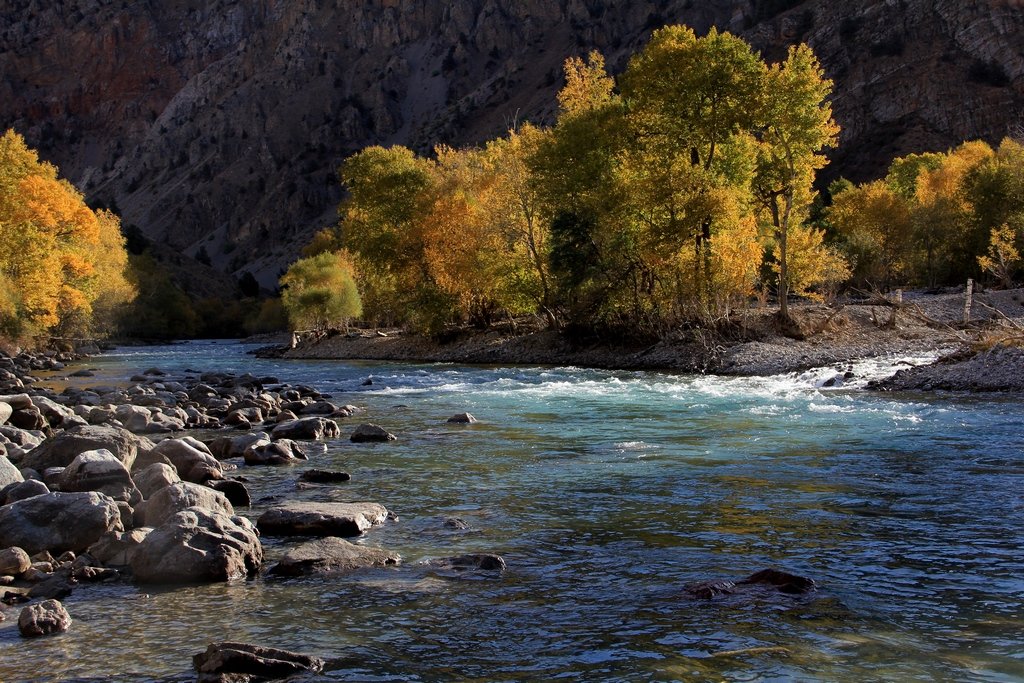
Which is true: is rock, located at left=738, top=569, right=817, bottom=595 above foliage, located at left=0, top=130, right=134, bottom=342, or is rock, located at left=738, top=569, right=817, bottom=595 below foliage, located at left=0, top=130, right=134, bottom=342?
below

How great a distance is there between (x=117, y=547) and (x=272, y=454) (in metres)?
6.96

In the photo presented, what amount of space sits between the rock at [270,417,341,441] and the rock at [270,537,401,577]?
10.3m

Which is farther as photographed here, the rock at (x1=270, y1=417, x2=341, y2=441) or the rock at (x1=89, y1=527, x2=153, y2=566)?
the rock at (x1=270, y1=417, x2=341, y2=441)

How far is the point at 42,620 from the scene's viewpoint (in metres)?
7.24

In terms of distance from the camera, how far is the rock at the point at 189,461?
13586 millimetres

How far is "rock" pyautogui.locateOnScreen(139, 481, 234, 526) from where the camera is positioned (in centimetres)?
1029

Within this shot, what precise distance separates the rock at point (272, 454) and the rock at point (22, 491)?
5.26m

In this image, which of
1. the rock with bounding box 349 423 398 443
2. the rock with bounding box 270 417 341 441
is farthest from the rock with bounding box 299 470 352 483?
the rock with bounding box 270 417 341 441

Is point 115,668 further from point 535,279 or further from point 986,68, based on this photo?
point 986,68

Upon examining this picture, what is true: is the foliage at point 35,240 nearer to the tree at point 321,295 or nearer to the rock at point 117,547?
the tree at point 321,295

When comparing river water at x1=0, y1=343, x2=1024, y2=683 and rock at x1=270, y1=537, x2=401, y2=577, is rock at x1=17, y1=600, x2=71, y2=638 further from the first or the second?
rock at x1=270, y1=537, x2=401, y2=577

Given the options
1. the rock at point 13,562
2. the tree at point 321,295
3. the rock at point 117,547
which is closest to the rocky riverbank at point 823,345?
the rock at point 117,547

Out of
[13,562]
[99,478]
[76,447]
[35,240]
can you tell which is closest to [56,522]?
[13,562]

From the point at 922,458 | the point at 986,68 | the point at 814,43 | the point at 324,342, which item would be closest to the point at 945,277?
the point at 324,342
